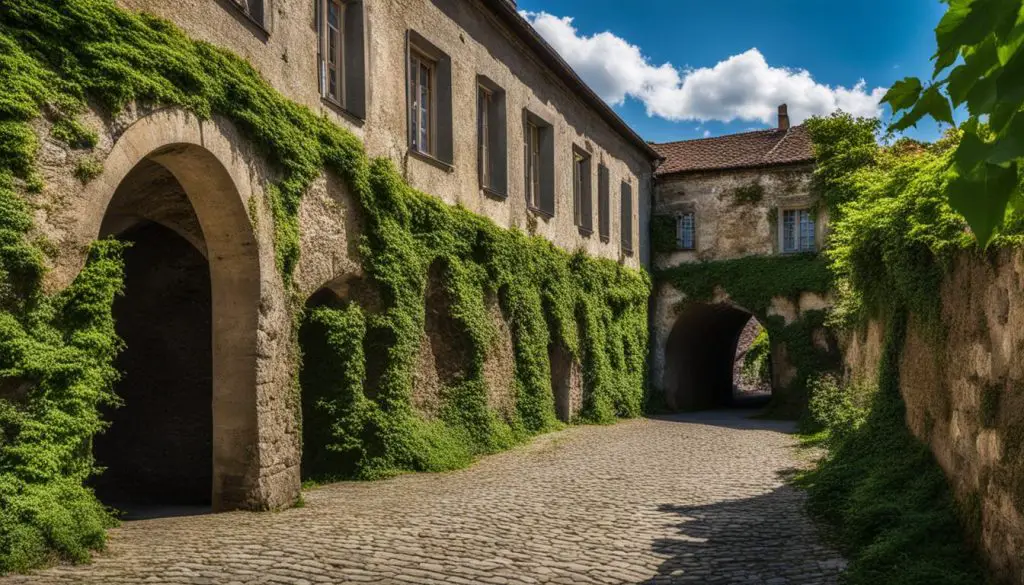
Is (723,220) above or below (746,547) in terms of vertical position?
above

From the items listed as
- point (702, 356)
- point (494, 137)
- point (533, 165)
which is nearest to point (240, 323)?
point (494, 137)

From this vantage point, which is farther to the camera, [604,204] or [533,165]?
[604,204]

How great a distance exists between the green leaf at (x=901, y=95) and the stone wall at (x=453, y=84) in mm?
6948

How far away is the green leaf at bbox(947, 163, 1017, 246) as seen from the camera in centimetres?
A: 202

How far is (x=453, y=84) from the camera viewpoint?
1398 cm

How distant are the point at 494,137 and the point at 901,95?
1411cm

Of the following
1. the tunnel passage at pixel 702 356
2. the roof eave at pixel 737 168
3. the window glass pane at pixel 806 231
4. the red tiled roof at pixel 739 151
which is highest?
the red tiled roof at pixel 739 151

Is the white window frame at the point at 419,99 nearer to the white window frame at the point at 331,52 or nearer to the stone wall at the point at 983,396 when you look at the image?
the white window frame at the point at 331,52

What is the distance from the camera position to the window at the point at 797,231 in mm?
23938

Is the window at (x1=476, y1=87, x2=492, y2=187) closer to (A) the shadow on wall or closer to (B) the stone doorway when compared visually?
(B) the stone doorway

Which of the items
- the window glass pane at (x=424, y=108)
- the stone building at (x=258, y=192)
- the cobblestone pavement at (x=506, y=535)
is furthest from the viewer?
the window glass pane at (x=424, y=108)

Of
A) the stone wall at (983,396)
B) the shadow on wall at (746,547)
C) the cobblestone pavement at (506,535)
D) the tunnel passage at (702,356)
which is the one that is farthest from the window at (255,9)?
the tunnel passage at (702,356)

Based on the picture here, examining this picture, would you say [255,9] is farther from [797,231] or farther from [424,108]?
[797,231]

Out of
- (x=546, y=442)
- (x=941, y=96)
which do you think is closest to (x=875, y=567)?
(x=941, y=96)
